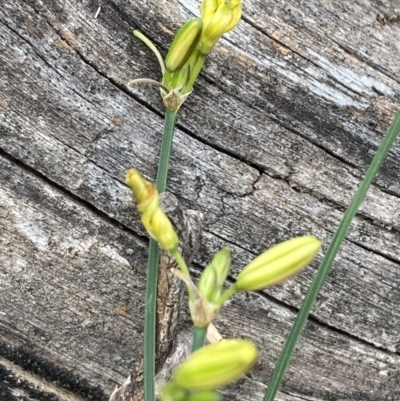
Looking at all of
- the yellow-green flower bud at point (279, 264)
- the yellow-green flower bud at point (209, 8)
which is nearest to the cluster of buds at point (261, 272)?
the yellow-green flower bud at point (279, 264)

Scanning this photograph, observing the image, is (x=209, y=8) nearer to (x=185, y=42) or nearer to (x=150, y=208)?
(x=185, y=42)

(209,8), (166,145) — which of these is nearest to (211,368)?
(166,145)

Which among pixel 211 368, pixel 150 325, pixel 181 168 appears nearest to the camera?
pixel 211 368

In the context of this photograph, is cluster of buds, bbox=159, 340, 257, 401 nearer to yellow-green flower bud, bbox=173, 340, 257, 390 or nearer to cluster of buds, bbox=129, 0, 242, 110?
yellow-green flower bud, bbox=173, 340, 257, 390

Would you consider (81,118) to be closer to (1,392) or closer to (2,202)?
(2,202)

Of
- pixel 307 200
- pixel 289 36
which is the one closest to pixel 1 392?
pixel 307 200

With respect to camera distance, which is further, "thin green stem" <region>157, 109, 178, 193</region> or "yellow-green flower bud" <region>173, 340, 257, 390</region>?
"thin green stem" <region>157, 109, 178, 193</region>

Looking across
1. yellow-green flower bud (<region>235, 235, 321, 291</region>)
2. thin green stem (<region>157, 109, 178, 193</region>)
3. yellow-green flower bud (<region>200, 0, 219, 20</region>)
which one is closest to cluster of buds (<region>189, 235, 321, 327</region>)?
yellow-green flower bud (<region>235, 235, 321, 291</region>)

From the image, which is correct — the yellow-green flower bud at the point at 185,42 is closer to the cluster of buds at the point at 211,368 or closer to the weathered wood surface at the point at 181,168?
the weathered wood surface at the point at 181,168
